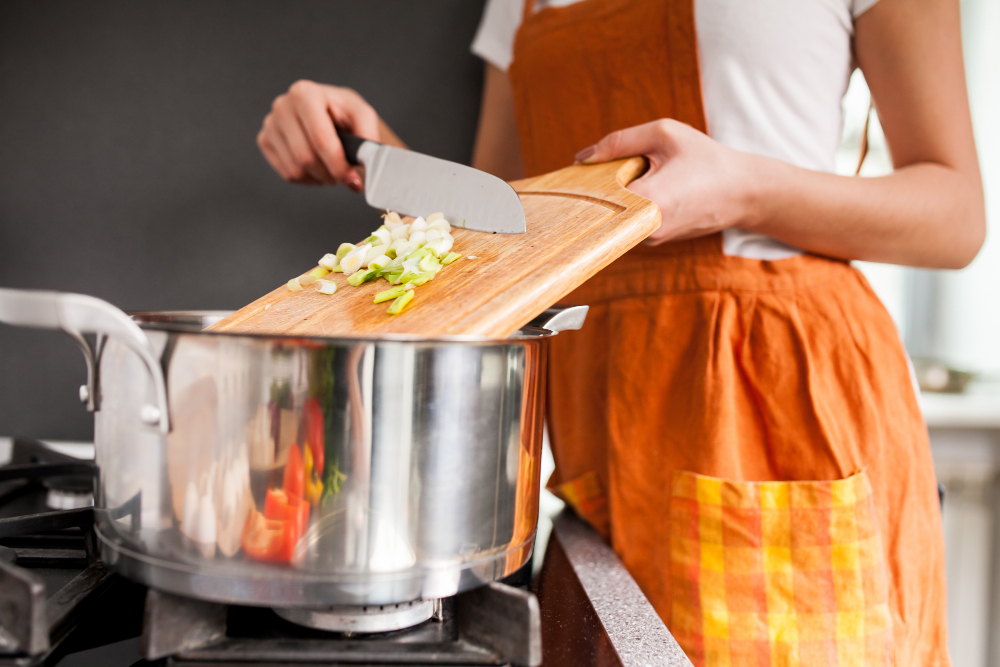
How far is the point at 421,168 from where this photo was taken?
577 millimetres

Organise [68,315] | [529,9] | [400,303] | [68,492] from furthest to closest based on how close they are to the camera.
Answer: [529,9], [68,492], [400,303], [68,315]

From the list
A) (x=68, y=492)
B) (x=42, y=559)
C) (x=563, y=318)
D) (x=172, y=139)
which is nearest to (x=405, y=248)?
(x=563, y=318)

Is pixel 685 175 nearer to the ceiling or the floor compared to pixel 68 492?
nearer to the ceiling

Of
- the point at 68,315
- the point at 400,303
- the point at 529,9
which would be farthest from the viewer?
the point at 529,9

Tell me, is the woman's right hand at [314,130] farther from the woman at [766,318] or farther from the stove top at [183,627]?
the stove top at [183,627]

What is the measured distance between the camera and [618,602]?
510mm

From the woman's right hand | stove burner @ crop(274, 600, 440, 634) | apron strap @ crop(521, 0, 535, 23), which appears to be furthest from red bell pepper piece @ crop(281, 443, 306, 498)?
apron strap @ crop(521, 0, 535, 23)

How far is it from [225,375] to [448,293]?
17 cm

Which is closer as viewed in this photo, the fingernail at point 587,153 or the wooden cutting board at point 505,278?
the wooden cutting board at point 505,278

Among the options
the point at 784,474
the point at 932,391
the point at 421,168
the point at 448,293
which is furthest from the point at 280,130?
the point at 932,391

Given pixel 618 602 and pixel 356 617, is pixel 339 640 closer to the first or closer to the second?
pixel 356 617

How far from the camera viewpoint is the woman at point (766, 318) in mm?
541

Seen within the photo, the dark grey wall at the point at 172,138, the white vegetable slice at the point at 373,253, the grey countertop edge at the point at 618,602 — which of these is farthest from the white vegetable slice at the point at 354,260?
the dark grey wall at the point at 172,138

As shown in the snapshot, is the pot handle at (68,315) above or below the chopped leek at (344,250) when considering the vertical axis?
below
